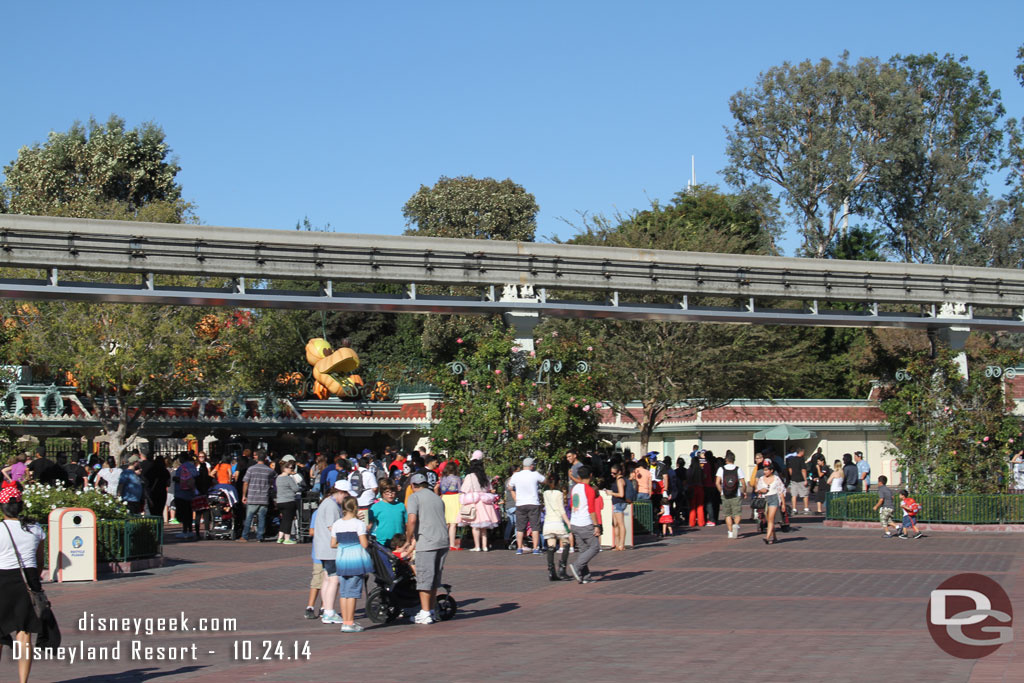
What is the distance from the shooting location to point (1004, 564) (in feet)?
61.3

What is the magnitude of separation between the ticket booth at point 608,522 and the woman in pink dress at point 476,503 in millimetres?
2063

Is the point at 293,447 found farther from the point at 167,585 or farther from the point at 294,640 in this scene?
the point at 294,640

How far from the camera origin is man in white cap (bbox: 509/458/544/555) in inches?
808

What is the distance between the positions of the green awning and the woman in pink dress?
93.4 feet

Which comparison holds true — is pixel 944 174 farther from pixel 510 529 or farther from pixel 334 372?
pixel 510 529

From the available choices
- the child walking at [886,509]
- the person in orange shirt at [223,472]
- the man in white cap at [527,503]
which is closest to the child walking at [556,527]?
the man in white cap at [527,503]

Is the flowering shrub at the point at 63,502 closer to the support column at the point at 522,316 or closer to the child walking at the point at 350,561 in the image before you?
the child walking at the point at 350,561

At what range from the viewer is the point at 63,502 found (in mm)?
17906

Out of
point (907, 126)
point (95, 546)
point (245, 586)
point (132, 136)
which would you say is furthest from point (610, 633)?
point (132, 136)

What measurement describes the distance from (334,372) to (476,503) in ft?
101

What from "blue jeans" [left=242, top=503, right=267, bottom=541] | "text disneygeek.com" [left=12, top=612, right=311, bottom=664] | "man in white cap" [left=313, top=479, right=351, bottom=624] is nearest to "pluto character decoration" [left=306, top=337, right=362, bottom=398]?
"blue jeans" [left=242, top=503, right=267, bottom=541]

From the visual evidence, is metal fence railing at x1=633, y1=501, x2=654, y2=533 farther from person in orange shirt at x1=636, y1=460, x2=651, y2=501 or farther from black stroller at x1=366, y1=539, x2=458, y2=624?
black stroller at x1=366, y1=539, x2=458, y2=624

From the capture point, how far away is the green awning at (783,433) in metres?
47.8

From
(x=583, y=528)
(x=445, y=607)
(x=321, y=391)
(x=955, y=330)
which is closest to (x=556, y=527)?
(x=583, y=528)
